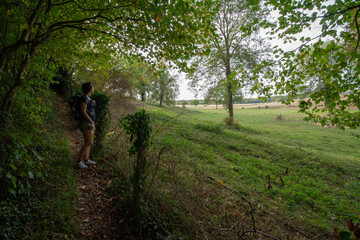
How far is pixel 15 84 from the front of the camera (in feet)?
10.4

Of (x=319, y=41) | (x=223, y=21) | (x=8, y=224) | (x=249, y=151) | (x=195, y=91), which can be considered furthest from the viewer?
(x=195, y=91)

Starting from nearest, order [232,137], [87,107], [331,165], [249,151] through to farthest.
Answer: [87,107] < [331,165] < [249,151] < [232,137]

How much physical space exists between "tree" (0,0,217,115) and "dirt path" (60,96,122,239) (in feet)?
7.38

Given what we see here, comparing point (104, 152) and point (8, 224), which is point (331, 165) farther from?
point (8, 224)

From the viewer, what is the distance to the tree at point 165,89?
136 feet

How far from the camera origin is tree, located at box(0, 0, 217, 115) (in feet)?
9.46

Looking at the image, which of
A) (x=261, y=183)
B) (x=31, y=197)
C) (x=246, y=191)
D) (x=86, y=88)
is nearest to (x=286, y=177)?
(x=261, y=183)

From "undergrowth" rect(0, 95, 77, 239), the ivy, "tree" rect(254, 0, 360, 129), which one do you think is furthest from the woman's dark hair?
"tree" rect(254, 0, 360, 129)

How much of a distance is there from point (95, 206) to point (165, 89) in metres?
39.3

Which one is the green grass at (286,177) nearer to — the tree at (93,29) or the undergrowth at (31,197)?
the undergrowth at (31,197)

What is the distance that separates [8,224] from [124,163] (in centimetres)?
209

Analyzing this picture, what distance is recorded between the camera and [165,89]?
41562 mm

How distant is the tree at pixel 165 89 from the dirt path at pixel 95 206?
37.3 m

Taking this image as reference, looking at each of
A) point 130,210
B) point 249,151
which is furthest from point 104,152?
point 249,151
